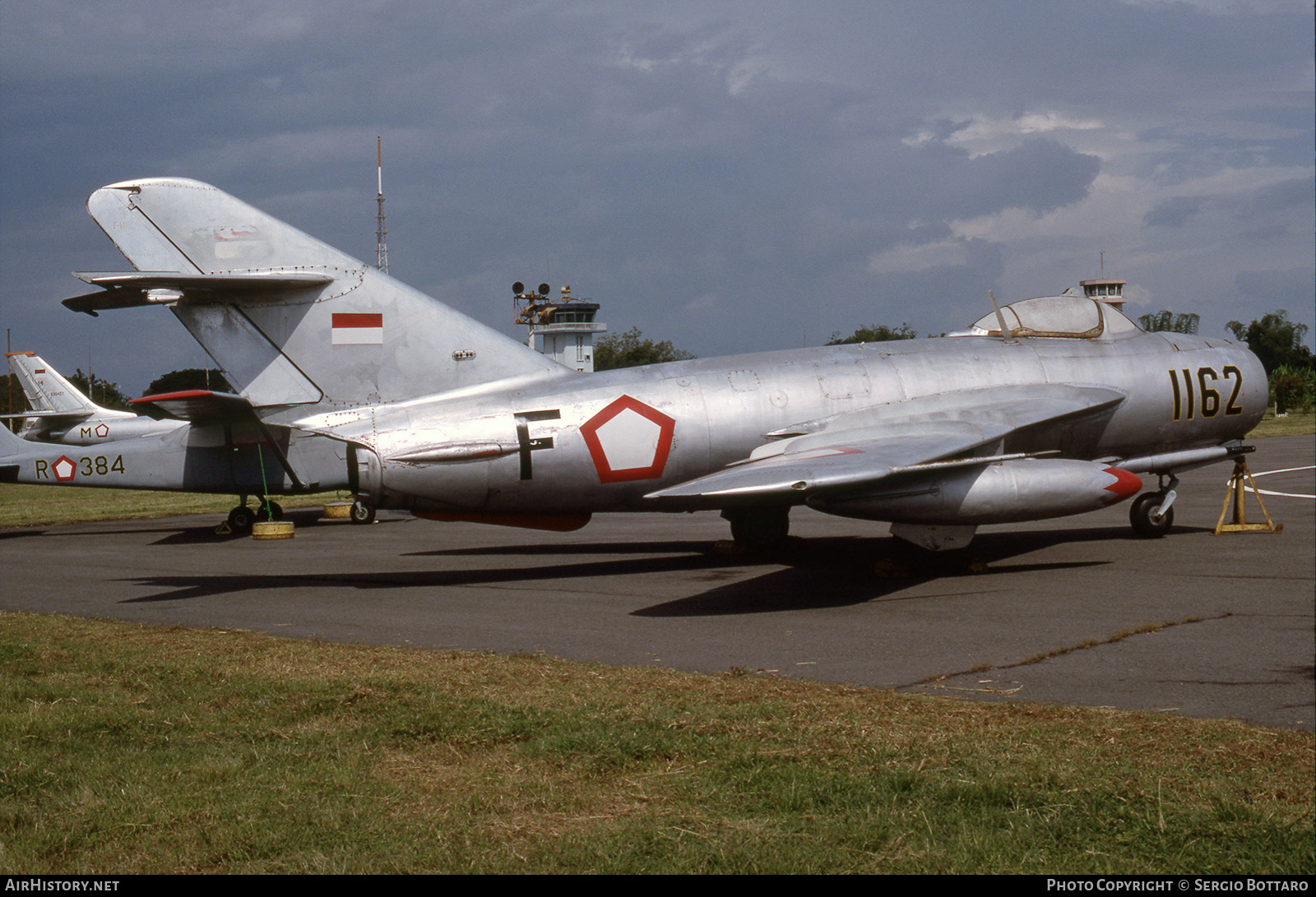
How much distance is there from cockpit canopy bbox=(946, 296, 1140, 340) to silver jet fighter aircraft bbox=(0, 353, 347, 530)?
11424 millimetres

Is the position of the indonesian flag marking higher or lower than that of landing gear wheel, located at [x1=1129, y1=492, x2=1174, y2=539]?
higher

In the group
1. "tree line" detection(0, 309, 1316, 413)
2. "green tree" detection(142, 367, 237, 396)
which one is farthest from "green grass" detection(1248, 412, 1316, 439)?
"green tree" detection(142, 367, 237, 396)

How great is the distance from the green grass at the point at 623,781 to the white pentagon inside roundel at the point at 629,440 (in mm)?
5313

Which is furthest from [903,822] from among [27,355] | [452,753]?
[27,355]

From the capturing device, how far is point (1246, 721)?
590 centimetres

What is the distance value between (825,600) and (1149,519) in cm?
630

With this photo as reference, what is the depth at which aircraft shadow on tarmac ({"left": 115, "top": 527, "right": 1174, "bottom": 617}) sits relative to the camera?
11.4m

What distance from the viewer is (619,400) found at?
12891mm

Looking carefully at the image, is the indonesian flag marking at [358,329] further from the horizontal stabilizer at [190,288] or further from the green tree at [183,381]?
the green tree at [183,381]

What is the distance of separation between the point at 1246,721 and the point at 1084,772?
153 centimetres

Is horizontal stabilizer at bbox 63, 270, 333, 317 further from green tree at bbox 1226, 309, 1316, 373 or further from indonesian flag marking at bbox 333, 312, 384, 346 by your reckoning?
green tree at bbox 1226, 309, 1316, 373

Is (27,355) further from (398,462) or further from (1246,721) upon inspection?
(1246,721)

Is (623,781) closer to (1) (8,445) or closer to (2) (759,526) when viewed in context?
(2) (759,526)

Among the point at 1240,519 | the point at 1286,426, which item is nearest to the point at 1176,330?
the point at 1286,426
